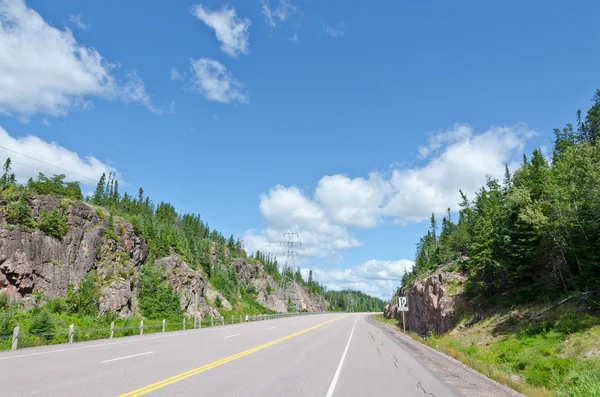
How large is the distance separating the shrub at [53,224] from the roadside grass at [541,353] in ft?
157

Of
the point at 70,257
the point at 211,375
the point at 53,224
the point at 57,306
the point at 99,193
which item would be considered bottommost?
the point at 211,375

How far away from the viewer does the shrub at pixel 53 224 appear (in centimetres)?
4666

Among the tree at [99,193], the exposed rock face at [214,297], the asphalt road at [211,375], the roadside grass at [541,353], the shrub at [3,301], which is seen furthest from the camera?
the tree at [99,193]

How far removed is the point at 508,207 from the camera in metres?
30.3

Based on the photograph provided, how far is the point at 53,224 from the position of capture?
47.5 metres

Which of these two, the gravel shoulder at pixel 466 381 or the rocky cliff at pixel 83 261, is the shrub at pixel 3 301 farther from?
the gravel shoulder at pixel 466 381

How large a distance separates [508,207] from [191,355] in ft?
91.0

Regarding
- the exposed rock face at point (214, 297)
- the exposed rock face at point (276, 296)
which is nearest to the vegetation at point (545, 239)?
the exposed rock face at point (214, 297)

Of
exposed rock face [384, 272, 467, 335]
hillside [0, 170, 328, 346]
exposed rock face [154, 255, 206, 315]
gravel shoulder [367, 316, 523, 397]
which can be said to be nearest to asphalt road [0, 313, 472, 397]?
gravel shoulder [367, 316, 523, 397]

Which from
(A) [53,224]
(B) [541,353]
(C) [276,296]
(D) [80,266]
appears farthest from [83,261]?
(C) [276,296]

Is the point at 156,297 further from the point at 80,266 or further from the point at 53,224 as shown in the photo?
the point at 53,224

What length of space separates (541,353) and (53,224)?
174ft

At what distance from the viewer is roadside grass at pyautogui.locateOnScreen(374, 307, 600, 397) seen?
38.7 feet

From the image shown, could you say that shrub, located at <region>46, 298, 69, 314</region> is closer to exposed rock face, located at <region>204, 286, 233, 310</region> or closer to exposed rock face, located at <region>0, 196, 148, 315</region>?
exposed rock face, located at <region>0, 196, 148, 315</region>
